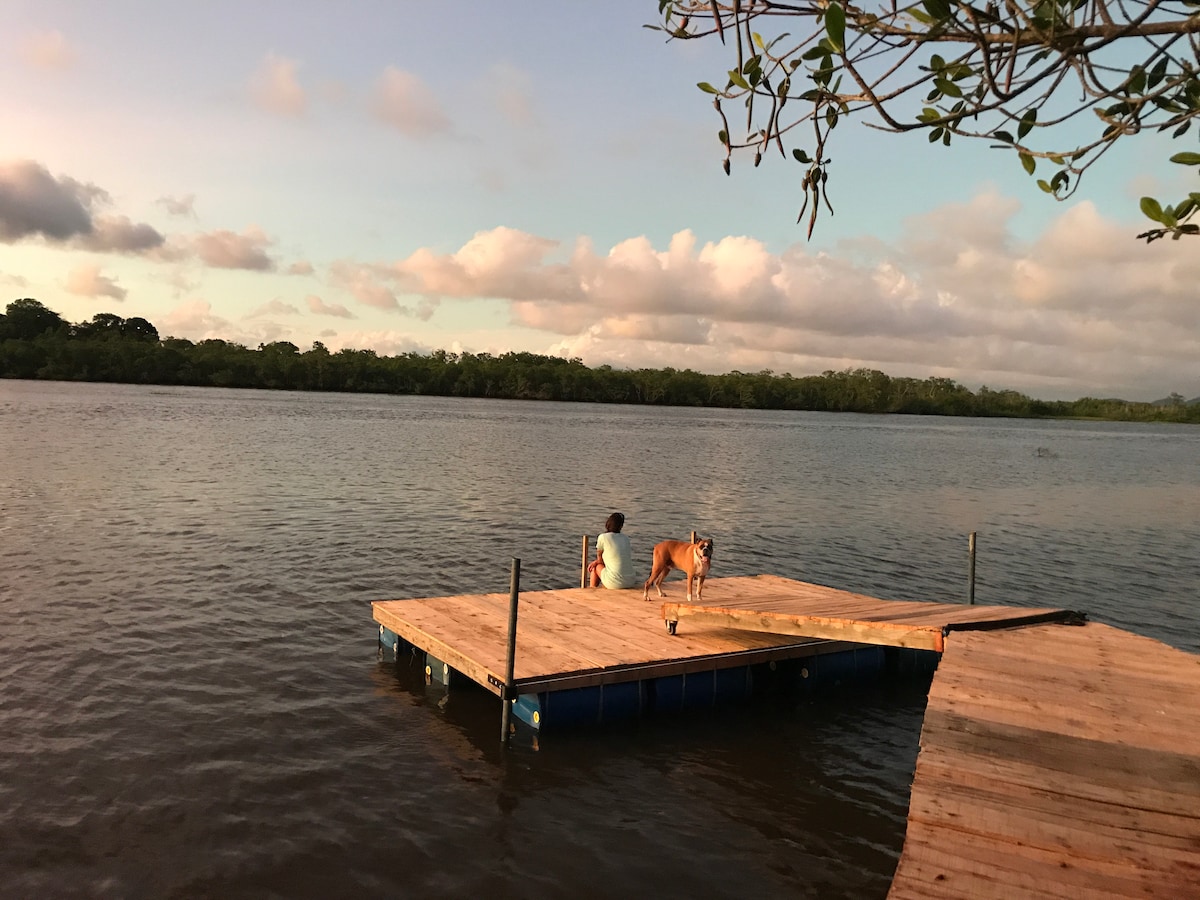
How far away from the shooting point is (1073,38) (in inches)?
146

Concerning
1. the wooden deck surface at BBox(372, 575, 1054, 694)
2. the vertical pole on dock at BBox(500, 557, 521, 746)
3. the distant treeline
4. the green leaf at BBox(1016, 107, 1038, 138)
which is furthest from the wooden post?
the distant treeline

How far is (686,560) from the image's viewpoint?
13742 mm

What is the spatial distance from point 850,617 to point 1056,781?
16.9ft

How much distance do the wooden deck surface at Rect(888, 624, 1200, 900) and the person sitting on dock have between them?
6.58m

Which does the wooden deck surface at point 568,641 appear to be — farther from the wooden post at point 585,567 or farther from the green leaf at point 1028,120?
the green leaf at point 1028,120

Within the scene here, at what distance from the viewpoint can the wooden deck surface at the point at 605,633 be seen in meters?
11.4

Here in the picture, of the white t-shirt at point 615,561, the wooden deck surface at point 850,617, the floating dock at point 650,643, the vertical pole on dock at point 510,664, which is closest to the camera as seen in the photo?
the vertical pole on dock at point 510,664

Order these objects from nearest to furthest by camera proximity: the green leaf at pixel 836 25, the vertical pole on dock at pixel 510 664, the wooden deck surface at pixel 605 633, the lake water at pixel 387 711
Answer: the green leaf at pixel 836 25
the lake water at pixel 387 711
the vertical pole on dock at pixel 510 664
the wooden deck surface at pixel 605 633

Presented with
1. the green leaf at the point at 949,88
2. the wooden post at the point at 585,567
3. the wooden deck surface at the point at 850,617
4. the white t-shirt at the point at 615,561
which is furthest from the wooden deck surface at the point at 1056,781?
the wooden post at the point at 585,567

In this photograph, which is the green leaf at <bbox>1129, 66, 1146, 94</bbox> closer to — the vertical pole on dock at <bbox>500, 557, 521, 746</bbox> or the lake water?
the lake water

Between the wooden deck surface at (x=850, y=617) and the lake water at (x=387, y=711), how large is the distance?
4.99 feet

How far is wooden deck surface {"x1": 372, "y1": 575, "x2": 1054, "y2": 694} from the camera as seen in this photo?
37.3 ft

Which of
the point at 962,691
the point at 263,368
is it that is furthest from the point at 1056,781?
the point at 263,368

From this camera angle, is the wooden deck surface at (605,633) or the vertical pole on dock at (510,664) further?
the wooden deck surface at (605,633)
